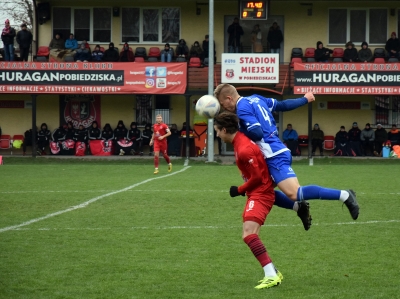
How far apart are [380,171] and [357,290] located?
1671 cm

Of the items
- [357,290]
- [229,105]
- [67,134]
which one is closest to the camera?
[357,290]

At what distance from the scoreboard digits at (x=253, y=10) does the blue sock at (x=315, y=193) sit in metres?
22.3

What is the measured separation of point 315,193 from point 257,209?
2.50 feet

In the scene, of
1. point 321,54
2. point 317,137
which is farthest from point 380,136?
point 321,54

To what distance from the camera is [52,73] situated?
30.7m

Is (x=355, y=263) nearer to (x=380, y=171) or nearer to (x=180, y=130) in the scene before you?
(x=380, y=171)

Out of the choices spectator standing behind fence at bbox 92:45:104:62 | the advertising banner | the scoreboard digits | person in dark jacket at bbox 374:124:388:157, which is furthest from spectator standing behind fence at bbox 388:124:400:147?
spectator standing behind fence at bbox 92:45:104:62

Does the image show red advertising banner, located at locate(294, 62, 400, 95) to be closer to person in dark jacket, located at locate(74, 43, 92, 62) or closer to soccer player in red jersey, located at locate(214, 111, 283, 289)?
person in dark jacket, located at locate(74, 43, 92, 62)

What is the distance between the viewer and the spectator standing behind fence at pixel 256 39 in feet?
107

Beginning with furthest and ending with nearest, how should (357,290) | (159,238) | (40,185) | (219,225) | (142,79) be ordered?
1. (142,79)
2. (40,185)
3. (219,225)
4. (159,238)
5. (357,290)

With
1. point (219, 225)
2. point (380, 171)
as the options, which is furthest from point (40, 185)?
point (380, 171)

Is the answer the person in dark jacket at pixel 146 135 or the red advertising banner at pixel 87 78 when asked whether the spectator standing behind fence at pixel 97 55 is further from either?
the person in dark jacket at pixel 146 135

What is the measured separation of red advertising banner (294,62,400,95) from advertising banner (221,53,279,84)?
995mm

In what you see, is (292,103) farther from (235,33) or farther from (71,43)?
(71,43)
